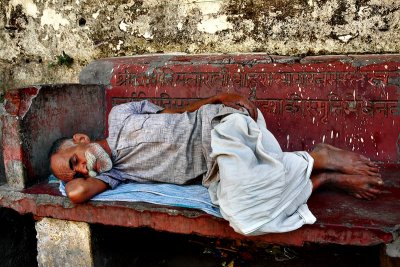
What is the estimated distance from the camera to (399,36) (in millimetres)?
2922

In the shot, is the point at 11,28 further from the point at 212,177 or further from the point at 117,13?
the point at 212,177

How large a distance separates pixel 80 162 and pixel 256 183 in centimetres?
125

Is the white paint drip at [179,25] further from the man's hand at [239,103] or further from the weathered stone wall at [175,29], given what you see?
the man's hand at [239,103]

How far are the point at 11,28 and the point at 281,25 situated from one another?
2762 mm

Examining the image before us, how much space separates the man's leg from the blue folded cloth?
67cm

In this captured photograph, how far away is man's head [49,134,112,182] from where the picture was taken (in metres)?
2.54

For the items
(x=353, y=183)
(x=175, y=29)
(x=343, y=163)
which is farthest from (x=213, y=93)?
(x=353, y=183)

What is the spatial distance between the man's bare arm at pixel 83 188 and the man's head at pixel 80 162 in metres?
0.14

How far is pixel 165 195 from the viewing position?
2.36m

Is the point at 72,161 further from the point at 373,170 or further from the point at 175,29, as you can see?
the point at 373,170

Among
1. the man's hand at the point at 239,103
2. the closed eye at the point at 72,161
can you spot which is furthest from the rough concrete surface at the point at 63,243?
the man's hand at the point at 239,103

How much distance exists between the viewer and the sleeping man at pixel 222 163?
6.35ft

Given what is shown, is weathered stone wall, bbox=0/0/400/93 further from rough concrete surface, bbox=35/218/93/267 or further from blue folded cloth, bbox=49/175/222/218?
rough concrete surface, bbox=35/218/93/267

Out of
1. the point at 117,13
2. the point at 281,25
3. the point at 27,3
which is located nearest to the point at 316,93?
the point at 281,25
